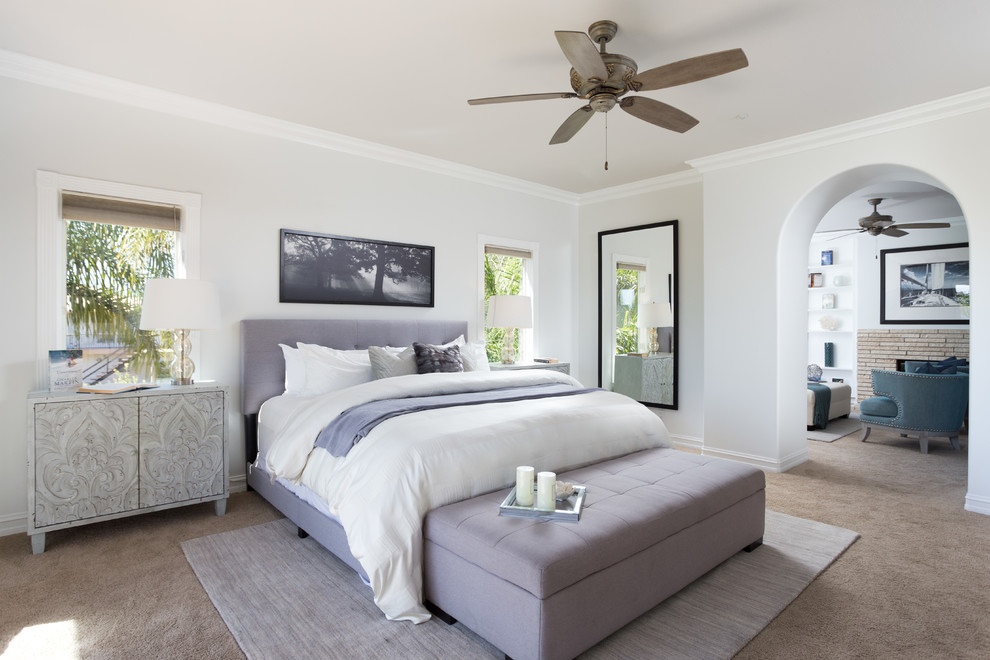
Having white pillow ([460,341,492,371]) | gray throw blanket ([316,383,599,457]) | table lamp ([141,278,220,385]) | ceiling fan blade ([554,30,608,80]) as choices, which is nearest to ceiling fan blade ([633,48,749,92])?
ceiling fan blade ([554,30,608,80])

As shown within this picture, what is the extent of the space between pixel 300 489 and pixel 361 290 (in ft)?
6.26

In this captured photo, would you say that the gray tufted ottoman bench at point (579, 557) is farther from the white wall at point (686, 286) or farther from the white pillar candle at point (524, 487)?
the white wall at point (686, 286)

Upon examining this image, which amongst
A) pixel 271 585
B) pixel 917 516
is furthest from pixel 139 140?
pixel 917 516

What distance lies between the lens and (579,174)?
206 inches

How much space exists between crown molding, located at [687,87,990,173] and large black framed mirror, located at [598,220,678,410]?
0.86 m

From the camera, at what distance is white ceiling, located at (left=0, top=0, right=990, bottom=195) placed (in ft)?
8.33

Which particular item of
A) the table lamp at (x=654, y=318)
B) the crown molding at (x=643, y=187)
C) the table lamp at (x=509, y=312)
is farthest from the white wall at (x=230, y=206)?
the table lamp at (x=654, y=318)

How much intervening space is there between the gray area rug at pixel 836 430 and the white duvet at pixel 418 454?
3.39m

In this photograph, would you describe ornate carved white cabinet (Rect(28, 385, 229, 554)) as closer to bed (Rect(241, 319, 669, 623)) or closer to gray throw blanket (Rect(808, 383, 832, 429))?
bed (Rect(241, 319, 669, 623))

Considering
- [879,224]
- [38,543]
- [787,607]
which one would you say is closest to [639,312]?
[879,224]

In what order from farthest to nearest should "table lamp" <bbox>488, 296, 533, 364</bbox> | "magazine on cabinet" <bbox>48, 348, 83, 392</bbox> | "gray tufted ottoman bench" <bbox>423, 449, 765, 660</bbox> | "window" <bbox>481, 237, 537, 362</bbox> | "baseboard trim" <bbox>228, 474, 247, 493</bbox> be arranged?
"window" <bbox>481, 237, 537, 362</bbox> → "table lamp" <bbox>488, 296, 533, 364</bbox> → "baseboard trim" <bbox>228, 474, 247, 493</bbox> → "magazine on cabinet" <bbox>48, 348, 83, 392</bbox> → "gray tufted ottoman bench" <bbox>423, 449, 765, 660</bbox>

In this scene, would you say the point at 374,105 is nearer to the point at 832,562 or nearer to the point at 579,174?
the point at 579,174

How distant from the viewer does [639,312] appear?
5.54 metres

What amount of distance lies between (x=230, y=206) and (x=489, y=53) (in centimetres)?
207
